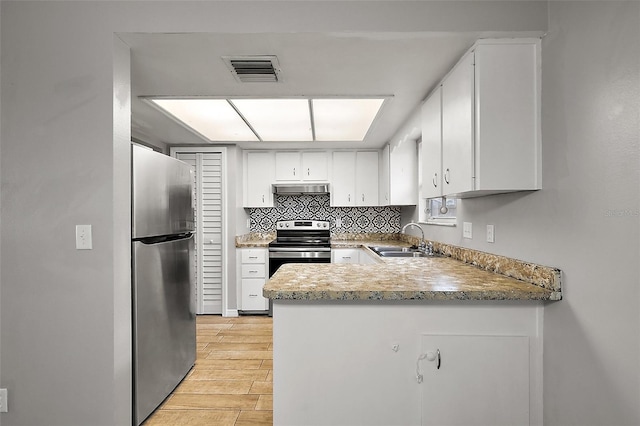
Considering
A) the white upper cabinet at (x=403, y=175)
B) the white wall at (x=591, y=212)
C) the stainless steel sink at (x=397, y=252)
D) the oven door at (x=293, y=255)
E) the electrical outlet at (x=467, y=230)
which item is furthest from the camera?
the oven door at (x=293, y=255)

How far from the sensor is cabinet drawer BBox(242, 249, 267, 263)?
15.3 ft

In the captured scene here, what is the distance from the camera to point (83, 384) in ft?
6.03

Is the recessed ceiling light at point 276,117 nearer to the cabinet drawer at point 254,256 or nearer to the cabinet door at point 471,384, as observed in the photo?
the cabinet drawer at point 254,256

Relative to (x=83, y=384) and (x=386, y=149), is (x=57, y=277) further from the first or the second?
(x=386, y=149)

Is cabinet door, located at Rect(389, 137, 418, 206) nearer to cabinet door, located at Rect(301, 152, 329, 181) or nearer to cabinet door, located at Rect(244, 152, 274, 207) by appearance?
cabinet door, located at Rect(301, 152, 329, 181)

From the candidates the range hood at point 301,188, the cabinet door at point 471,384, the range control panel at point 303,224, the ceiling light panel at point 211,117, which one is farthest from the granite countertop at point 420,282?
the range hood at point 301,188

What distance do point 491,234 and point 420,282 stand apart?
73 cm

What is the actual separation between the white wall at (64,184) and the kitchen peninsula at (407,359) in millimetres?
942

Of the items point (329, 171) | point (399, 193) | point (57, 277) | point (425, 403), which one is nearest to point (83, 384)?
point (57, 277)

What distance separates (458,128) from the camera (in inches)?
80.0

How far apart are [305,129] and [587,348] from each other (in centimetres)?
300

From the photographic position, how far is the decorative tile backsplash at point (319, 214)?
5.31 meters

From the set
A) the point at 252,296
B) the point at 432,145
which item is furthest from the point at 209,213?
the point at 432,145

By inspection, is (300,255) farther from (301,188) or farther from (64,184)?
(64,184)
